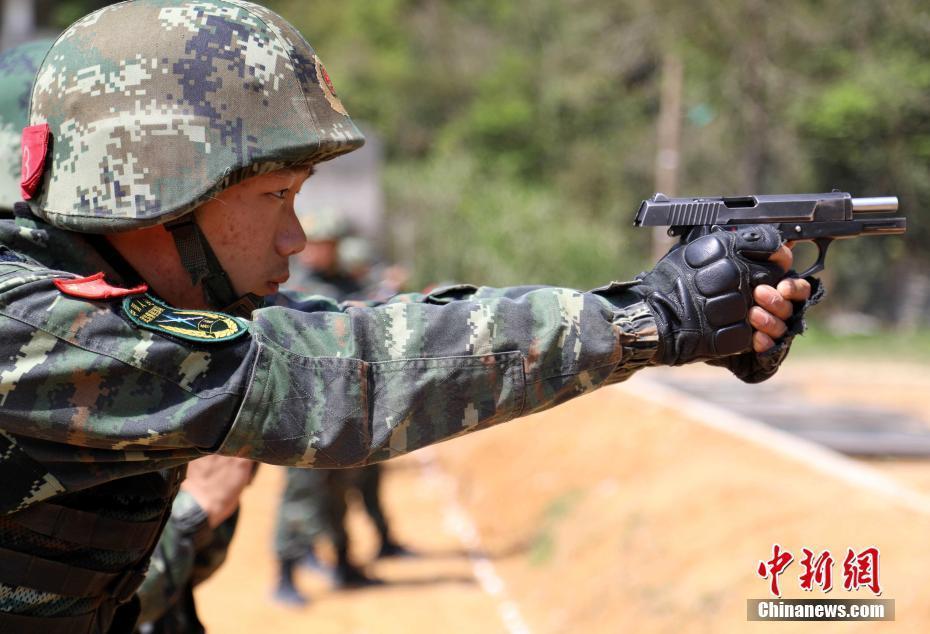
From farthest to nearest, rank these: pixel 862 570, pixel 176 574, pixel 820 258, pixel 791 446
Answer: pixel 791 446 → pixel 862 570 → pixel 176 574 → pixel 820 258

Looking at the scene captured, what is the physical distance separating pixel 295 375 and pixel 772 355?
0.82 metres

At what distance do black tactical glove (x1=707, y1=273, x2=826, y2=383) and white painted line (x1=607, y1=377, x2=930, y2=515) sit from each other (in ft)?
10.2

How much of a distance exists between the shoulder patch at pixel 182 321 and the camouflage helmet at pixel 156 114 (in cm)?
19

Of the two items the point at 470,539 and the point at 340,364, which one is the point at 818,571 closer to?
the point at 340,364

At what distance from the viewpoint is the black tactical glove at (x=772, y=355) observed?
171cm

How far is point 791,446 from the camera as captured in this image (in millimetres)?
6137

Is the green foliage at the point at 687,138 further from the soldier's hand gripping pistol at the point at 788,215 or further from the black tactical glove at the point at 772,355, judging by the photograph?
the black tactical glove at the point at 772,355

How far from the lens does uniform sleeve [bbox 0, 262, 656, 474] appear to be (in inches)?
53.7

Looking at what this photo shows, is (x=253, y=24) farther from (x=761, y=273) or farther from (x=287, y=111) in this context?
(x=761, y=273)

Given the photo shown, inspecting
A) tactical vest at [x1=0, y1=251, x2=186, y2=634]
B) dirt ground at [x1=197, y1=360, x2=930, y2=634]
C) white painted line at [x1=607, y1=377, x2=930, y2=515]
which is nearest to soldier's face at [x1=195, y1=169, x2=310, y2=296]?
tactical vest at [x1=0, y1=251, x2=186, y2=634]

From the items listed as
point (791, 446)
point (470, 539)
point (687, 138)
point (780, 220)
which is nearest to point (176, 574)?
point (780, 220)

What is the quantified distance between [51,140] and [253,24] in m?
0.38

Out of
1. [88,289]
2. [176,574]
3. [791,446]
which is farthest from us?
[791,446]

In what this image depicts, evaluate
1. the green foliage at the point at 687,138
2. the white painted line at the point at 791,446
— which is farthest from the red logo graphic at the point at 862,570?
the green foliage at the point at 687,138
